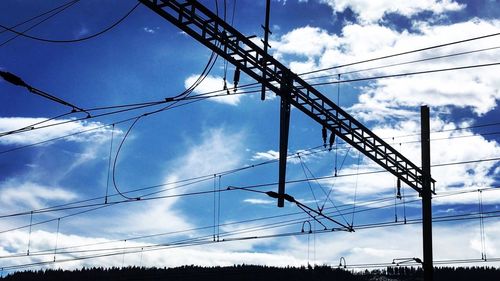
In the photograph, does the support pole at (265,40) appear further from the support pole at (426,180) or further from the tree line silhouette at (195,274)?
the tree line silhouette at (195,274)

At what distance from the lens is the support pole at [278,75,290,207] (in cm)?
1491

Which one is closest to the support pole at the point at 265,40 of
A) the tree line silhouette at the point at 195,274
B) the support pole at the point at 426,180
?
the support pole at the point at 426,180

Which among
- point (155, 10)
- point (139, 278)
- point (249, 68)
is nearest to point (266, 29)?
point (249, 68)

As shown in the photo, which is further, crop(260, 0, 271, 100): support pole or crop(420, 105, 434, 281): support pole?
crop(420, 105, 434, 281): support pole

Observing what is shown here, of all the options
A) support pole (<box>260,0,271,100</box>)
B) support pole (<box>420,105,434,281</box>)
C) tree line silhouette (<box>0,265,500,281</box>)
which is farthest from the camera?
tree line silhouette (<box>0,265,500,281</box>)

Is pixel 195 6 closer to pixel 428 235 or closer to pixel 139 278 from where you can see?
pixel 428 235

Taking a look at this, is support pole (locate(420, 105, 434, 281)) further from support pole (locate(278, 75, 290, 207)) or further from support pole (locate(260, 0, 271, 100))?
support pole (locate(260, 0, 271, 100))

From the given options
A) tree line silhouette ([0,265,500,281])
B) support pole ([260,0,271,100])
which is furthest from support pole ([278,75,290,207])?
tree line silhouette ([0,265,500,281])

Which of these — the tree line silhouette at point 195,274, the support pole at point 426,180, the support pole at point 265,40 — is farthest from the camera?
the tree line silhouette at point 195,274

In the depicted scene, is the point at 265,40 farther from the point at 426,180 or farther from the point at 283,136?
the point at 426,180

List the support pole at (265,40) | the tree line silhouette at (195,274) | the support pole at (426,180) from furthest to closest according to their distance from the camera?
the tree line silhouette at (195,274) → the support pole at (426,180) → the support pole at (265,40)

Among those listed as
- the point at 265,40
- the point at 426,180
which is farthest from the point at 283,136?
the point at 426,180

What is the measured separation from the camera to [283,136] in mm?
15141

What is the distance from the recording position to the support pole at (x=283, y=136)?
1491 cm
